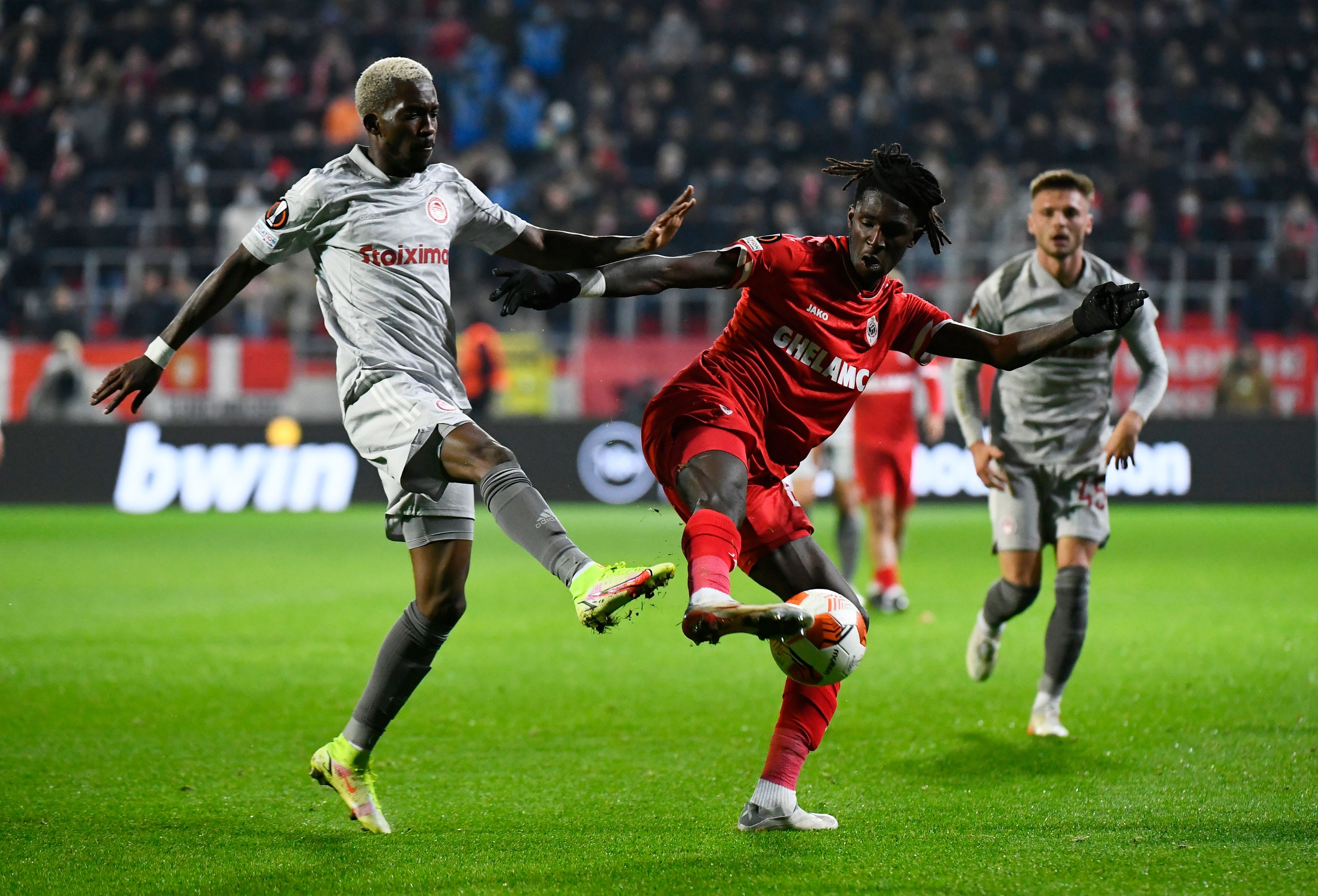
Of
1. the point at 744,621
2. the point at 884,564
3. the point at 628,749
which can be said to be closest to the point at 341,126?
the point at 884,564

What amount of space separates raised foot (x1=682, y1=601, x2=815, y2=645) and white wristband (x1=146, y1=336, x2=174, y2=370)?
1.99 metres

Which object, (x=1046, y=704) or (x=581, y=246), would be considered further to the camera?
(x=1046, y=704)

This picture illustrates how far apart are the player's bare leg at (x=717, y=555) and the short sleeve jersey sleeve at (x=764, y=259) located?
1.76 ft

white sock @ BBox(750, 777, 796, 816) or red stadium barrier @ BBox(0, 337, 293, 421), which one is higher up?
red stadium barrier @ BBox(0, 337, 293, 421)

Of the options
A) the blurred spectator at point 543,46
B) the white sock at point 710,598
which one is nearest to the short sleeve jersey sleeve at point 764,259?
the white sock at point 710,598

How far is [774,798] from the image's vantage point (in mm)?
4445

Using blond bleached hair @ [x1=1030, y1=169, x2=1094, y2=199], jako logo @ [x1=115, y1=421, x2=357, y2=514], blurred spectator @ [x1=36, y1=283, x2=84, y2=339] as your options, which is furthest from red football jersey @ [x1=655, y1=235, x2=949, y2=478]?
blurred spectator @ [x1=36, y1=283, x2=84, y2=339]

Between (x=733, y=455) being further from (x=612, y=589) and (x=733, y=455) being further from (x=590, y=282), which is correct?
(x=612, y=589)

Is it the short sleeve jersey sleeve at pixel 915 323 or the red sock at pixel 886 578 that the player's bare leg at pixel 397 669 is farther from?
the red sock at pixel 886 578

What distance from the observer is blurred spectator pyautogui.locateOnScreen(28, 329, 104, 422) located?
58.1ft

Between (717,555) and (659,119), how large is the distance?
1932cm

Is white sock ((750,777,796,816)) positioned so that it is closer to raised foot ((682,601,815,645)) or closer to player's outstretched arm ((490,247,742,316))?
raised foot ((682,601,815,645))

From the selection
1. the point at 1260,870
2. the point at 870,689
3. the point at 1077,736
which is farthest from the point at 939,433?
the point at 1260,870

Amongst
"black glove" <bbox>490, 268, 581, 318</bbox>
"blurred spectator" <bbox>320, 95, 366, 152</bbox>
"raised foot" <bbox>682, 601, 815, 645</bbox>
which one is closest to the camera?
"raised foot" <bbox>682, 601, 815, 645</bbox>
